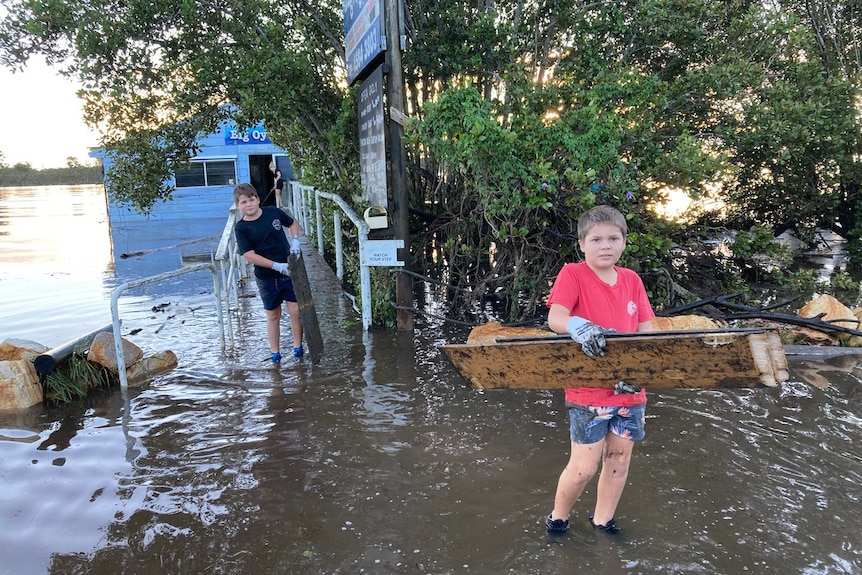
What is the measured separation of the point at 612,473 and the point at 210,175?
20.3m

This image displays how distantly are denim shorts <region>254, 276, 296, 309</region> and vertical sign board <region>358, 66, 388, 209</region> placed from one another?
1233mm

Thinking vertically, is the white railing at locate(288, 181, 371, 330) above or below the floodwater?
above

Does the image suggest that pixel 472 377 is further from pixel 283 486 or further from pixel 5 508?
pixel 5 508

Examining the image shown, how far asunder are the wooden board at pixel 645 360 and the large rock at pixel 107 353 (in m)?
3.61

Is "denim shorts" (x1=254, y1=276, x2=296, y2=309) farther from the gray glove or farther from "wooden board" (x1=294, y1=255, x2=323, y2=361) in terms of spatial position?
the gray glove

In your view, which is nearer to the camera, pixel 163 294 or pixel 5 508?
pixel 5 508

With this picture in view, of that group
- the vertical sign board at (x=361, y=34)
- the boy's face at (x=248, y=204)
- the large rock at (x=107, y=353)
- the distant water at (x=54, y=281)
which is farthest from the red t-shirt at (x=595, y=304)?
the distant water at (x=54, y=281)

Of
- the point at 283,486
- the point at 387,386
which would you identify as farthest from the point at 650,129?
the point at 283,486

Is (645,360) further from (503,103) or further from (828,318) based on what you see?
(828,318)

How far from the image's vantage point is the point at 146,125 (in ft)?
24.6

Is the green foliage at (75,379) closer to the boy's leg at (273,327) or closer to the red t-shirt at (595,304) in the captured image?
the boy's leg at (273,327)

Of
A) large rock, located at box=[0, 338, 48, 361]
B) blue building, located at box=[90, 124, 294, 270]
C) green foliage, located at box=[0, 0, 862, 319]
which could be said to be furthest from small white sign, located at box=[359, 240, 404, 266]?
blue building, located at box=[90, 124, 294, 270]

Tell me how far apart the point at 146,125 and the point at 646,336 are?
23.0ft

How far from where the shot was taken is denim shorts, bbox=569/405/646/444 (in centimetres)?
260
